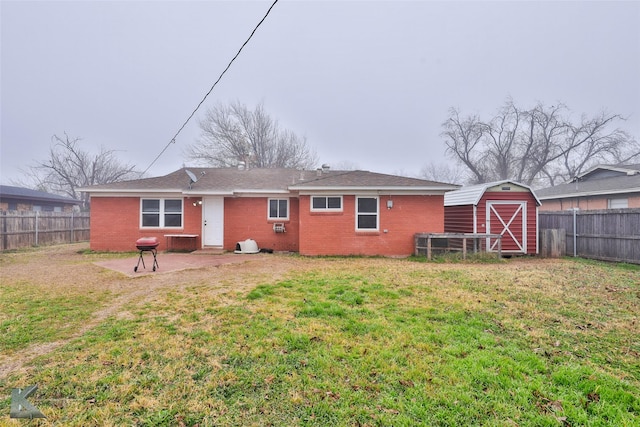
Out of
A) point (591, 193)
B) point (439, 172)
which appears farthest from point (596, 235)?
point (439, 172)

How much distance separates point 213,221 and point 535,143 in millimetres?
32806

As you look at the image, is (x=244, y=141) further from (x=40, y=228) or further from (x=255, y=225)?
(x=255, y=225)

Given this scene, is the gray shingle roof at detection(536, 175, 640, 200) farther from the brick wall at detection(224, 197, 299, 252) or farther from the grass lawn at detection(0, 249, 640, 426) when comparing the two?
the brick wall at detection(224, 197, 299, 252)

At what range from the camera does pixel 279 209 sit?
1235 centimetres

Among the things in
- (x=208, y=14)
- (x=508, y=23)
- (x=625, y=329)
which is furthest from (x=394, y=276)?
(x=508, y=23)

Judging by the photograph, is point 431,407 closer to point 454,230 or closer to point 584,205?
point 454,230

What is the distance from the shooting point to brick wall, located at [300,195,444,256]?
437 inches

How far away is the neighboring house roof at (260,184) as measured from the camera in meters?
10.9

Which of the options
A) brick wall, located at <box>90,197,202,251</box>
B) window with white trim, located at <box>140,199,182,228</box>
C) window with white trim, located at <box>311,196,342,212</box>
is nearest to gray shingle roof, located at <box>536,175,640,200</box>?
window with white trim, located at <box>311,196,342,212</box>

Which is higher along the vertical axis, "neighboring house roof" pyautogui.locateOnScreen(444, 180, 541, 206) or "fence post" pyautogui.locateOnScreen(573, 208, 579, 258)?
"neighboring house roof" pyautogui.locateOnScreen(444, 180, 541, 206)

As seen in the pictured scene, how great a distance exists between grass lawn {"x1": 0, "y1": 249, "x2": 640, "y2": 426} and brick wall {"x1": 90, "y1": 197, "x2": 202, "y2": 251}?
602 cm

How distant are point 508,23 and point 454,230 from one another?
65.0 ft

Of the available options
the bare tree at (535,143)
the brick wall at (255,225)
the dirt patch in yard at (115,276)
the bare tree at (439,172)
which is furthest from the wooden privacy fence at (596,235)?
the bare tree at (439,172)

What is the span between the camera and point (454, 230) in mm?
13086
